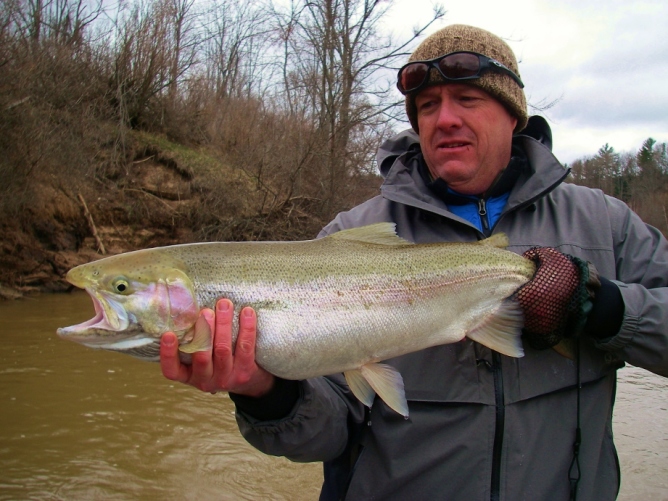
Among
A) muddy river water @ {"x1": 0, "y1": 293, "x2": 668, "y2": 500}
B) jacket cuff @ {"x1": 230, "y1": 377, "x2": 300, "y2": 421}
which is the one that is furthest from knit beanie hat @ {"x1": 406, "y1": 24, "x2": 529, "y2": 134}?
muddy river water @ {"x1": 0, "y1": 293, "x2": 668, "y2": 500}

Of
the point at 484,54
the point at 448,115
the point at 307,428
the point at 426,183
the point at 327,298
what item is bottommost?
the point at 307,428

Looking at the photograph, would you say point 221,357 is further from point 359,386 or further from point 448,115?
point 448,115

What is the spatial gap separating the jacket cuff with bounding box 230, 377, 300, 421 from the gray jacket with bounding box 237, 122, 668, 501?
0.02 metres

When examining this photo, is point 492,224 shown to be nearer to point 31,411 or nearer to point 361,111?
point 31,411

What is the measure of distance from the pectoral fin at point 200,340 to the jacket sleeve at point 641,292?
1.60 meters

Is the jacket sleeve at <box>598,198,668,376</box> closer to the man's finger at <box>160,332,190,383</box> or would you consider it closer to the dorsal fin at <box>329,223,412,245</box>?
the dorsal fin at <box>329,223,412,245</box>

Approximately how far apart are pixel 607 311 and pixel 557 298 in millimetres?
198

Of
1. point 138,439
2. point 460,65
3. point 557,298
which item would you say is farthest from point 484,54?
point 138,439

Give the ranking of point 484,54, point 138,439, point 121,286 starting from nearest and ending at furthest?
1. point 121,286
2. point 484,54
3. point 138,439

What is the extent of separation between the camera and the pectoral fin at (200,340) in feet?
6.70

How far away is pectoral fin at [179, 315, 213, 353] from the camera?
6.70 ft

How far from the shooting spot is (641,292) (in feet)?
7.24

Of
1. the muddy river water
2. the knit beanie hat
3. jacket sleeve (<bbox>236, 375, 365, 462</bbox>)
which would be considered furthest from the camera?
the muddy river water

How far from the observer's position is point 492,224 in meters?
2.59
